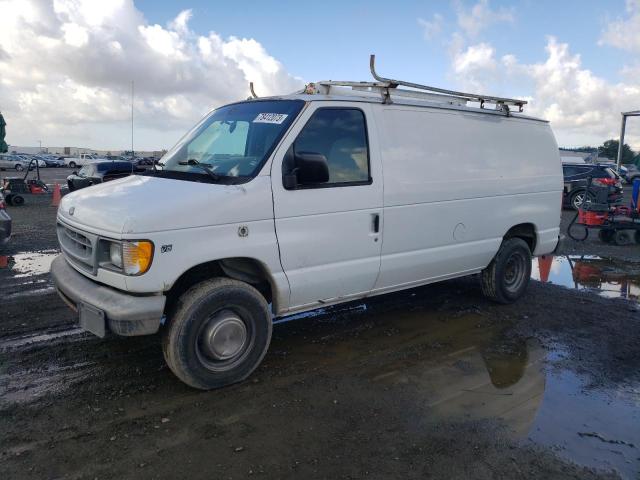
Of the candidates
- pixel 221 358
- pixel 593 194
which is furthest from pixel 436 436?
pixel 593 194

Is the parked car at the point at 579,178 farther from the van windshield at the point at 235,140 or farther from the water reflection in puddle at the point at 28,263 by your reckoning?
the water reflection in puddle at the point at 28,263

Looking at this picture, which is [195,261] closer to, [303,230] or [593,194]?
[303,230]


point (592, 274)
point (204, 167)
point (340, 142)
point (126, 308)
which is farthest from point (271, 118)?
point (592, 274)

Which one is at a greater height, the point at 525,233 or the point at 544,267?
the point at 525,233

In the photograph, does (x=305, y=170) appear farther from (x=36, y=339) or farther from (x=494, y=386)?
(x=36, y=339)

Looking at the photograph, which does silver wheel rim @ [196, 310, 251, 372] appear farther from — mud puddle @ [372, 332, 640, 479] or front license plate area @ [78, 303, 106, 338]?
mud puddle @ [372, 332, 640, 479]

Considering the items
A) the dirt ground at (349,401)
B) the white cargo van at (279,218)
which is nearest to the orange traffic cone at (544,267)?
the dirt ground at (349,401)

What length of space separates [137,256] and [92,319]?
65cm

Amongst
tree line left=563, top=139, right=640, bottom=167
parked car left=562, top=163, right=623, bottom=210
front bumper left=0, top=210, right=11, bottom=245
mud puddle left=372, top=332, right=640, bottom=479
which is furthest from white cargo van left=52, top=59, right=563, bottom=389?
tree line left=563, top=139, right=640, bottom=167

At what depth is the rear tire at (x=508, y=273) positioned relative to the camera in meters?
6.17

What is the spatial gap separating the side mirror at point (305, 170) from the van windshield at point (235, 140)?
22 centimetres

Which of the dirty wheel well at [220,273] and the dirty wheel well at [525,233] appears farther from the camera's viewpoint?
the dirty wheel well at [525,233]

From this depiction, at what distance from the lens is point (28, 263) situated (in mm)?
8188

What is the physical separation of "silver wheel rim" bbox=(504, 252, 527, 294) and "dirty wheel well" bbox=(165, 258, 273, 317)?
3.54 metres
